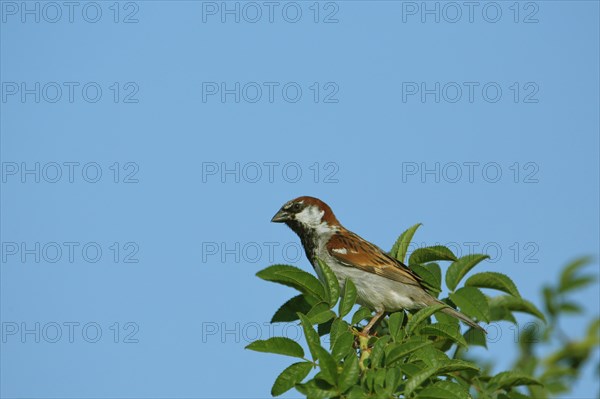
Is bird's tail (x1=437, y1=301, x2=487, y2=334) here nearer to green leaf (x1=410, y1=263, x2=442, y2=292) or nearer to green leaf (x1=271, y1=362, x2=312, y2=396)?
green leaf (x1=410, y1=263, x2=442, y2=292)

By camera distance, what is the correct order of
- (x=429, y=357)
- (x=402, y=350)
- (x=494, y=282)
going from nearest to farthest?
(x=402, y=350)
(x=429, y=357)
(x=494, y=282)

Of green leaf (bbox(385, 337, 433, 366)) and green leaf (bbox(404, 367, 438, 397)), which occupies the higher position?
green leaf (bbox(385, 337, 433, 366))

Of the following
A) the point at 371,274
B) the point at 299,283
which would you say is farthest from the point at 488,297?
the point at 371,274

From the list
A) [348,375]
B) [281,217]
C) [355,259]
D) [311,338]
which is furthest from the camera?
[281,217]

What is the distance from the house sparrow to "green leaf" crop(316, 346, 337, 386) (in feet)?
8.97

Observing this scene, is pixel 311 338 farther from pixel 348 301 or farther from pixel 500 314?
pixel 500 314

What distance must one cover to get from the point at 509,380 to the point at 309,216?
3.85m

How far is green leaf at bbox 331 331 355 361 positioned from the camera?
396cm

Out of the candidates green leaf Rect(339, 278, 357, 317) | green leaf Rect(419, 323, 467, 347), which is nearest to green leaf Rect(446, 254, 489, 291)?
green leaf Rect(419, 323, 467, 347)

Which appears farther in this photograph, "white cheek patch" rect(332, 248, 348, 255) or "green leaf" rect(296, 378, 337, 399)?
"white cheek patch" rect(332, 248, 348, 255)

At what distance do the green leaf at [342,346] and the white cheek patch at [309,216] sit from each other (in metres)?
3.62

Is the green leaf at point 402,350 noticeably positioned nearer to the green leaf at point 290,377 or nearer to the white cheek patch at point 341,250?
the green leaf at point 290,377

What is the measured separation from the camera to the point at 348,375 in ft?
12.0

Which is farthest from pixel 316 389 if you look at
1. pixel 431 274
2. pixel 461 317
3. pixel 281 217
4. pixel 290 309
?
pixel 281 217
